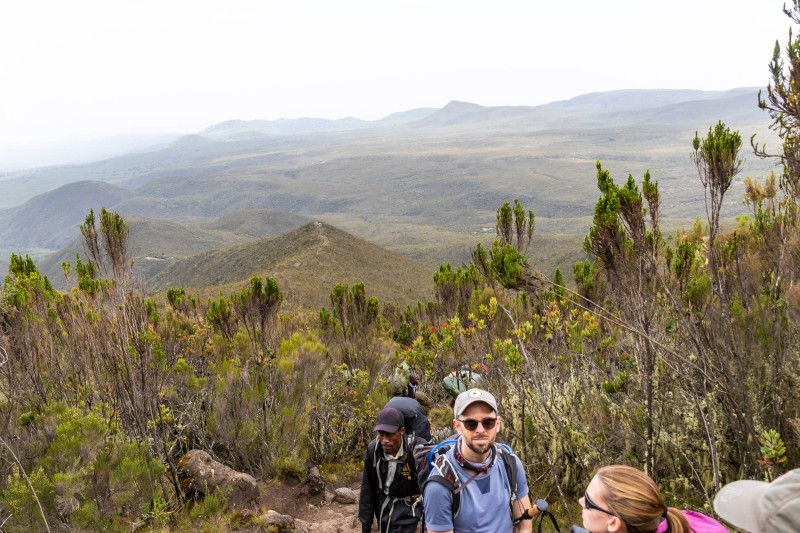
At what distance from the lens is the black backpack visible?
2.40 m

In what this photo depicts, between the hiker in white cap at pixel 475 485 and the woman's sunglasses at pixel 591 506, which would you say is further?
the hiker in white cap at pixel 475 485

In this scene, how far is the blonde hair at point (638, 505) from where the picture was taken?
5.83 ft

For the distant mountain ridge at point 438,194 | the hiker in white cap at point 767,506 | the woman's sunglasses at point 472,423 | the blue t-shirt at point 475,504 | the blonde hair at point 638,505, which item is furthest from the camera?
the distant mountain ridge at point 438,194

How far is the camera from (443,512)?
2.37 metres

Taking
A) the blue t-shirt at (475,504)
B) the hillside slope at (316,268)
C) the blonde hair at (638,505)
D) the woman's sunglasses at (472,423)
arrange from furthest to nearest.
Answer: the hillside slope at (316,268) → the woman's sunglasses at (472,423) → the blue t-shirt at (475,504) → the blonde hair at (638,505)

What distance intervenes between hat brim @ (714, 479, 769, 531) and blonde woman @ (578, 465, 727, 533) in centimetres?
23

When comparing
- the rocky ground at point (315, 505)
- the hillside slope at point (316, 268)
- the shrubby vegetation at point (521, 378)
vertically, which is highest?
the shrubby vegetation at point (521, 378)

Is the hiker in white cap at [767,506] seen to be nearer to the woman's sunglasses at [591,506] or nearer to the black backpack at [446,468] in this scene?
the woman's sunglasses at [591,506]

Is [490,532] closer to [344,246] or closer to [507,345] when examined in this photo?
[507,345]

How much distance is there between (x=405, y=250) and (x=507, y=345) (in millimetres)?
70200

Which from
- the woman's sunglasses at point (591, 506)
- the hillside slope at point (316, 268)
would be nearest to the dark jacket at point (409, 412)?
the woman's sunglasses at point (591, 506)

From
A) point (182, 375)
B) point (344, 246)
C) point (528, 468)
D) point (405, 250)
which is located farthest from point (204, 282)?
point (528, 468)

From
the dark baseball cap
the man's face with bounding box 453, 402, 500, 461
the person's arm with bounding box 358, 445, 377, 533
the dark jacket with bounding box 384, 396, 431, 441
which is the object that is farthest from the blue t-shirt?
the dark jacket with bounding box 384, 396, 431, 441

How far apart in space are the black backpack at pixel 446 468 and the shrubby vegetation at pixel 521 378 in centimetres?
95
